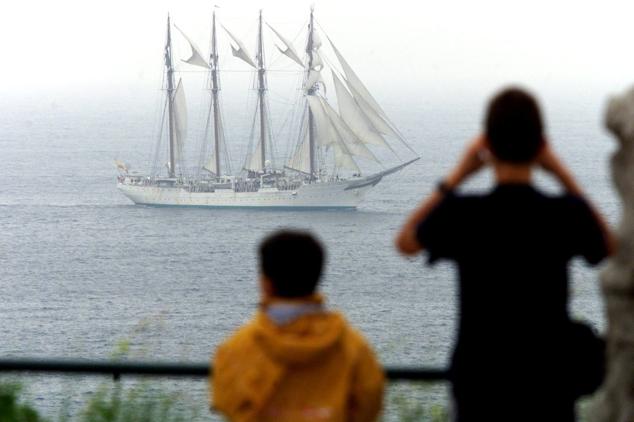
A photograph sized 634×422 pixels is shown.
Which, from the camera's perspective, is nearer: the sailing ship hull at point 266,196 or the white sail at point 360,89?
the white sail at point 360,89

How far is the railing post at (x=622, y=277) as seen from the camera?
8.13 ft

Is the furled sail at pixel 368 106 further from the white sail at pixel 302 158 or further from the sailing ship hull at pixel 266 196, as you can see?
the sailing ship hull at pixel 266 196

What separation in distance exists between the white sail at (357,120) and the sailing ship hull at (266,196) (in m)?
6.60

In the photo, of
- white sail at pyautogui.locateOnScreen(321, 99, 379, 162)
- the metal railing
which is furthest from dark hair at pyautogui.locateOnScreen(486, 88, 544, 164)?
white sail at pyautogui.locateOnScreen(321, 99, 379, 162)

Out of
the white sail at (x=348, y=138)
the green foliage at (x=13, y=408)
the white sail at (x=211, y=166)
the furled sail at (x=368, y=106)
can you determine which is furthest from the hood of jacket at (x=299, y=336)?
the white sail at (x=211, y=166)

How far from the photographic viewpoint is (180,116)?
7638 centimetres

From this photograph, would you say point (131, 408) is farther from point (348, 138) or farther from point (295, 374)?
point (348, 138)

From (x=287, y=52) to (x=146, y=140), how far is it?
154 feet

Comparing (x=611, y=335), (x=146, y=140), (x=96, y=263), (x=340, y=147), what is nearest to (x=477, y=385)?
(x=611, y=335)

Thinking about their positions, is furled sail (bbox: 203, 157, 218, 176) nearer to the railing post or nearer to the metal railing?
the metal railing

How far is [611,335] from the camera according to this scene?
254 cm

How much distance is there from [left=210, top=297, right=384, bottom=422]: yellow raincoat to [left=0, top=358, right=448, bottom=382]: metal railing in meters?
0.51

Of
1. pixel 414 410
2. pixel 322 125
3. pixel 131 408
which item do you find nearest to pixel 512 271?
pixel 414 410

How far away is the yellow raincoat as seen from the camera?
2400 mm
